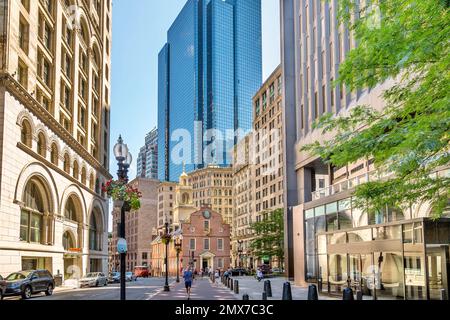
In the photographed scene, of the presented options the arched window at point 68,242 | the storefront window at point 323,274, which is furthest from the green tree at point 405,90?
the arched window at point 68,242

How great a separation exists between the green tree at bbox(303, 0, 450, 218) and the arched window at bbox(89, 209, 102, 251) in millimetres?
57205

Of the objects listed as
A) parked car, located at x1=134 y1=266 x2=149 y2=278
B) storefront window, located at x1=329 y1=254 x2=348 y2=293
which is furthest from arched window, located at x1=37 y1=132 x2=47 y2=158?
parked car, located at x1=134 y1=266 x2=149 y2=278

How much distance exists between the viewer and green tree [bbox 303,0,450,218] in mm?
10180

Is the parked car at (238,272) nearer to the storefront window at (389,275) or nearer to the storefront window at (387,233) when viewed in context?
the storefront window at (387,233)

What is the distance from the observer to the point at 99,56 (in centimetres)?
7369

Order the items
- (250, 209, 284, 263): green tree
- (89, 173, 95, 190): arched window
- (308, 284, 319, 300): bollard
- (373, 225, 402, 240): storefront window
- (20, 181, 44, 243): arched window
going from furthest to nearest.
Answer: (250, 209, 284, 263): green tree, (89, 173, 95, 190): arched window, (20, 181, 44, 243): arched window, (373, 225, 402, 240): storefront window, (308, 284, 319, 300): bollard

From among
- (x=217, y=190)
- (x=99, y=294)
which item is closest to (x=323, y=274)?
(x=99, y=294)

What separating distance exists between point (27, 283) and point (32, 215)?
15.4 metres

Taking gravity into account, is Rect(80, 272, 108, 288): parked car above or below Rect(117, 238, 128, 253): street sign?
below

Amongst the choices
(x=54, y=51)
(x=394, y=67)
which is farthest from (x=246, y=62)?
(x=394, y=67)

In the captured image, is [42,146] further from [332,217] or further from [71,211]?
[332,217]

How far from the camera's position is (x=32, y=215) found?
44.8 metres

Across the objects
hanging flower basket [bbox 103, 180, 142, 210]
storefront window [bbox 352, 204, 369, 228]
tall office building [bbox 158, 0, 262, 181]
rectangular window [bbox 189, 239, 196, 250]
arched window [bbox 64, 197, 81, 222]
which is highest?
tall office building [bbox 158, 0, 262, 181]

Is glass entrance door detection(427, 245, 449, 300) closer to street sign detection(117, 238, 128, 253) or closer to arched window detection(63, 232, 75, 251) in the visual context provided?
street sign detection(117, 238, 128, 253)
